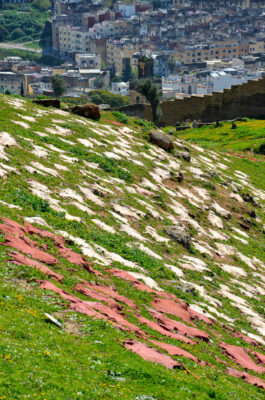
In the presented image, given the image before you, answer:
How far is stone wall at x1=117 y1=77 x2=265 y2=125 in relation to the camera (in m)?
61.6

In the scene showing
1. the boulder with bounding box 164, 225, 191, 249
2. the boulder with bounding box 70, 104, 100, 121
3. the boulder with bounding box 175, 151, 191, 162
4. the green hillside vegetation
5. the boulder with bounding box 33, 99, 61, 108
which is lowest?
the green hillside vegetation

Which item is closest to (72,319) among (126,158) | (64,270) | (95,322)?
(95,322)

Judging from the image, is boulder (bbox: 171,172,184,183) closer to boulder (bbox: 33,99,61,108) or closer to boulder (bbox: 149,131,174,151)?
boulder (bbox: 149,131,174,151)

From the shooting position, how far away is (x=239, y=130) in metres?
50.4

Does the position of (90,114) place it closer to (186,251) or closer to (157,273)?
(186,251)

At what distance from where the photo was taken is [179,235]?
17688 millimetres

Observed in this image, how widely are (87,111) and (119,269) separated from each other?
1549 centimetres

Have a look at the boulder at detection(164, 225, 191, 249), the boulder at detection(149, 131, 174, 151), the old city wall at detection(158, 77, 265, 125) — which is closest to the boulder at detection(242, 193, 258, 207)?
the boulder at detection(149, 131, 174, 151)

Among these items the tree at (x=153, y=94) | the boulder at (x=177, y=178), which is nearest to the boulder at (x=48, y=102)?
the boulder at (x=177, y=178)

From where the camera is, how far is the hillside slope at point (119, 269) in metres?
8.79

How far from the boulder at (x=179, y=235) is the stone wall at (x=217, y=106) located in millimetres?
43516

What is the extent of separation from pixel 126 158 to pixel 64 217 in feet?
26.9

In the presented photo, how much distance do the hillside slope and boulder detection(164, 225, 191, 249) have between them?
4cm

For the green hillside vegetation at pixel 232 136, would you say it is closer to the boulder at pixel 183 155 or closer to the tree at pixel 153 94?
the tree at pixel 153 94
